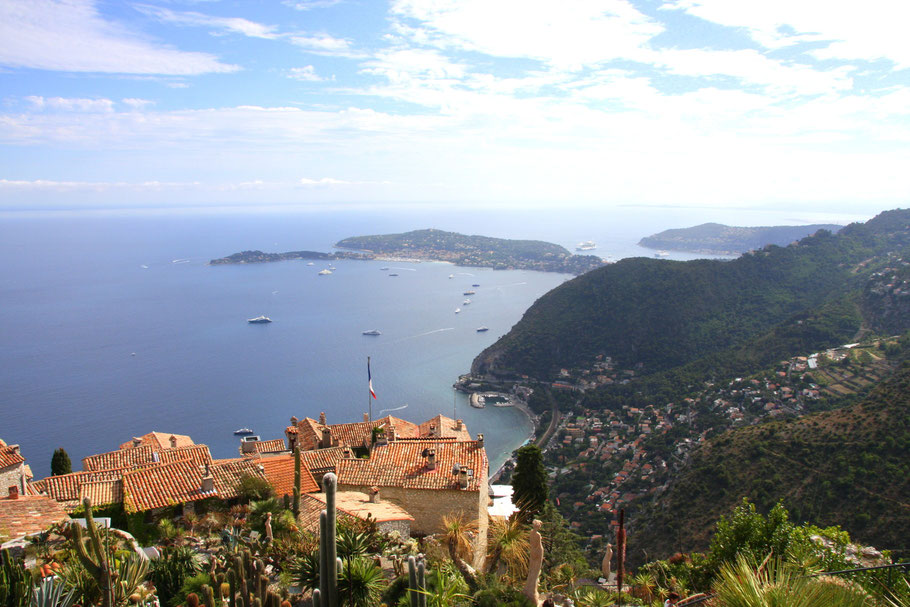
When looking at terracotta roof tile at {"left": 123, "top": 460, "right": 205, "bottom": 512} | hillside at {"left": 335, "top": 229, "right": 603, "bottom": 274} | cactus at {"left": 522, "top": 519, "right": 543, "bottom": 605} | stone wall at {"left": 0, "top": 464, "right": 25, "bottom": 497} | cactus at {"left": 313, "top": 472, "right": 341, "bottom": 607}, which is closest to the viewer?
cactus at {"left": 313, "top": 472, "right": 341, "bottom": 607}

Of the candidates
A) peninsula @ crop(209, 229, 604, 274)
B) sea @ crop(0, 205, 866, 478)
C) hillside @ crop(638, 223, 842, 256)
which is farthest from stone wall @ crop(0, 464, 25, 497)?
hillside @ crop(638, 223, 842, 256)

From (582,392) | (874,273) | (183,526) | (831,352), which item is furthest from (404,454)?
(874,273)

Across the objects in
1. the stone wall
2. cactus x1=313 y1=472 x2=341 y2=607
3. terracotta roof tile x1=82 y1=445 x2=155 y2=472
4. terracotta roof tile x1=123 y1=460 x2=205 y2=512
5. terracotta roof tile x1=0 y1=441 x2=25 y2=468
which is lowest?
terracotta roof tile x1=82 y1=445 x2=155 y2=472

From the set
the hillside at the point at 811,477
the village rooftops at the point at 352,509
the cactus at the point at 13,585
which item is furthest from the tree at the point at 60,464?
the hillside at the point at 811,477

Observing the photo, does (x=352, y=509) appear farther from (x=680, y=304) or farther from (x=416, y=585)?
(x=680, y=304)

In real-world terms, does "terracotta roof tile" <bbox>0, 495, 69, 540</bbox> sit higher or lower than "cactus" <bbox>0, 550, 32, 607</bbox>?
lower

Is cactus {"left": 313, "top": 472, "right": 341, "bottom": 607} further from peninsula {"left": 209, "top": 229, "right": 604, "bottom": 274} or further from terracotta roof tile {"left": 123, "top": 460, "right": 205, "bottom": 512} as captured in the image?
peninsula {"left": 209, "top": 229, "right": 604, "bottom": 274}
